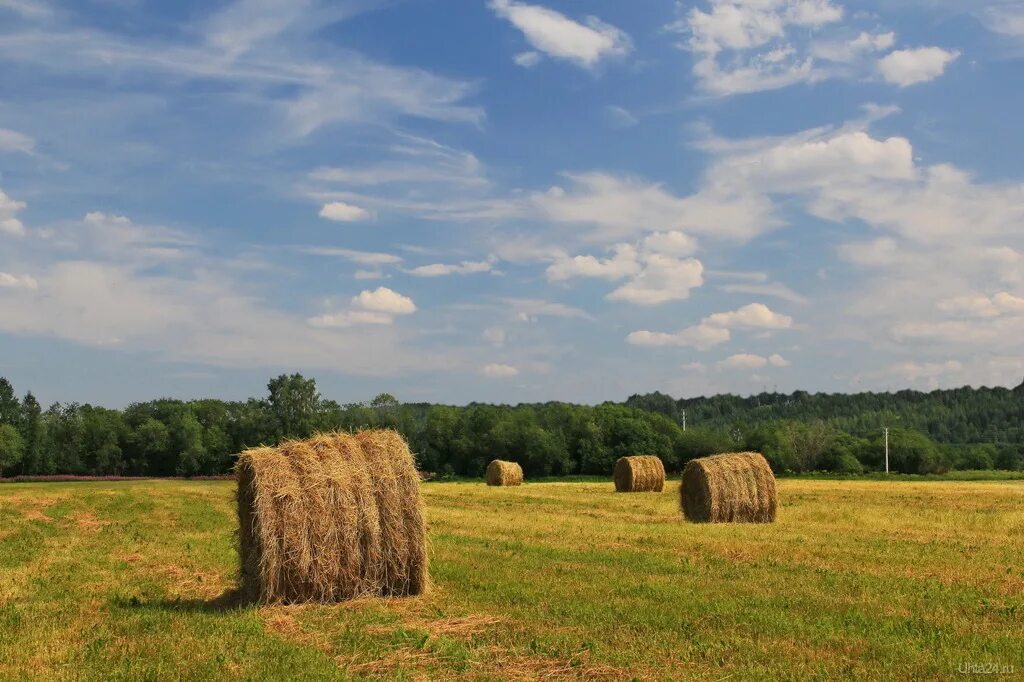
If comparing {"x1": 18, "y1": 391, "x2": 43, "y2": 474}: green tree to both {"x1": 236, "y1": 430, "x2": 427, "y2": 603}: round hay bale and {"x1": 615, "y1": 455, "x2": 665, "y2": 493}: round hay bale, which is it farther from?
{"x1": 236, "y1": 430, "x2": 427, "y2": 603}: round hay bale

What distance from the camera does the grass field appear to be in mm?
8445

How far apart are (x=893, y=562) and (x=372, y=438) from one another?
858cm

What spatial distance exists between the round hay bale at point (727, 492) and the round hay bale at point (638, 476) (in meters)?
17.2

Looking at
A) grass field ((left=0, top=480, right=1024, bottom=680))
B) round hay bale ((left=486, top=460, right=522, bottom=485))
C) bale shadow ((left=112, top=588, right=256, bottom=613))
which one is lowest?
round hay bale ((left=486, top=460, right=522, bottom=485))

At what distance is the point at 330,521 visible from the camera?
40.5 feet

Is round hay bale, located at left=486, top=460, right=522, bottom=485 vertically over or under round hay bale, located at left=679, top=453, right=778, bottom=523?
under

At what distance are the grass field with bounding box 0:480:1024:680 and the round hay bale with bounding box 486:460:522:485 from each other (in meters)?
31.1

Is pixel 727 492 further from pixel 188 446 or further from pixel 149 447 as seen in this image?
pixel 149 447

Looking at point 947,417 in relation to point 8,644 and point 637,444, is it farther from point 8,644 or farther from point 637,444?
point 8,644

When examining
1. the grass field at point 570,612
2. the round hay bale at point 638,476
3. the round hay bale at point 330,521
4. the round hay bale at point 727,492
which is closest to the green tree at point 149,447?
the round hay bale at point 638,476

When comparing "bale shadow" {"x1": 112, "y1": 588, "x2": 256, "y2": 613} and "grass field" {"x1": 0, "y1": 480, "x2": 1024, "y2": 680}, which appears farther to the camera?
"bale shadow" {"x1": 112, "y1": 588, "x2": 256, "y2": 613}

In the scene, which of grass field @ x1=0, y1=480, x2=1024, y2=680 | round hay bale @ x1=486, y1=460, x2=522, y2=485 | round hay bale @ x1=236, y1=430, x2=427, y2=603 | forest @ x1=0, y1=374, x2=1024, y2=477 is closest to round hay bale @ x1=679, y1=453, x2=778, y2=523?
grass field @ x1=0, y1=480, x2=1024, y2=680

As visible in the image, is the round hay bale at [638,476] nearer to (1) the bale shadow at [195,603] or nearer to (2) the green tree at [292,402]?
(1) the bale shadow at [195,603]

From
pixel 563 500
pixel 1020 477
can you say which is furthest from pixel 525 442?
pixel 563 500
